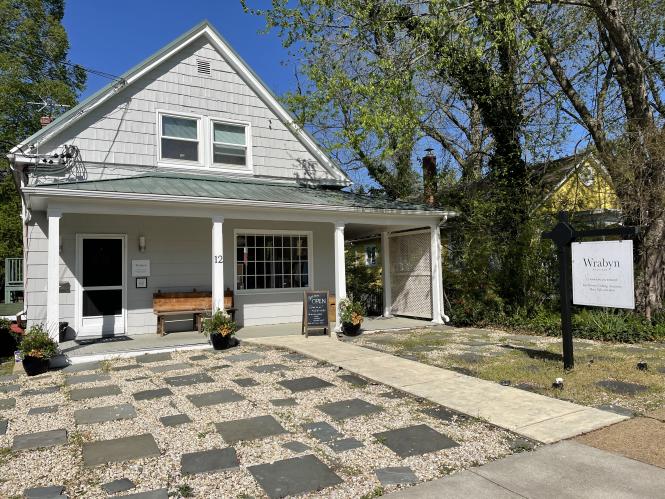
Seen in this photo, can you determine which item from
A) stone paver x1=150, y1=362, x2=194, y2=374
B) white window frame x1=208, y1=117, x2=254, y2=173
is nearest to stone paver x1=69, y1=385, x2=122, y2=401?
stone paver x1=150, y1=362, x2=194, y2=374

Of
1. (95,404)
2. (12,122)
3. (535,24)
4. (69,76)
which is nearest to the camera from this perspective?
(95,404)

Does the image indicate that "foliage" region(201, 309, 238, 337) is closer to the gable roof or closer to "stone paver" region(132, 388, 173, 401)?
"stone paver" region(132, 388, 173, 401)

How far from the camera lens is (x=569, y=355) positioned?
677 cm

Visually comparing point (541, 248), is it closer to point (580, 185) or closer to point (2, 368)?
point (580, 185)

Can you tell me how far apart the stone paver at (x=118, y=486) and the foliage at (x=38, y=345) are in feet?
15.4

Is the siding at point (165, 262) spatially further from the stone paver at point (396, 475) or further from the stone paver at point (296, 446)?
the stone paver at point (396, 475)

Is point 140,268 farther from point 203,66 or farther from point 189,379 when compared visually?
point 203,66

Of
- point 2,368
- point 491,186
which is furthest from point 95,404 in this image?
point 491,186

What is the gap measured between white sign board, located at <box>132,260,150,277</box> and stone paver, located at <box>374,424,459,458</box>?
7.62 metres

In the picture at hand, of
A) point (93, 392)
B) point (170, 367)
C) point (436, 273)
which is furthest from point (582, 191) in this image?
point (93, 392)

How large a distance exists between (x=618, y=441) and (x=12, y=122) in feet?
84.5

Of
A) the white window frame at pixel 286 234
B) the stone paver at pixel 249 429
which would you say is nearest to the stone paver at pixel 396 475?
the stone paver at pixel 249 429

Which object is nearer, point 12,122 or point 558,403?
point 558,403

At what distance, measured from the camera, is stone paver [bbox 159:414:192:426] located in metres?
4.92
